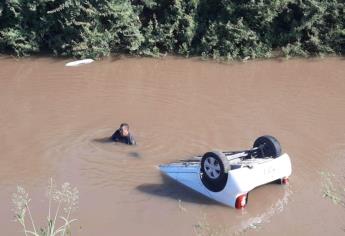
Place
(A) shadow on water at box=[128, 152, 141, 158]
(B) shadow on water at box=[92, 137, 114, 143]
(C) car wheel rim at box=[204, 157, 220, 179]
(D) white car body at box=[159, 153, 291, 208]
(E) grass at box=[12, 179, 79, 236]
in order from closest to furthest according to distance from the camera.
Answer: (E) grass at box=[12, 179, 79, 236] → (D) white car body at box=[159, 153, 291, 208] → (C) car wheel rim at box=[204, 157, 220, 179] → (A) shadow on water at box=[128, 152, 141, 158] → (B) shadow on water at box=[92, 137, 114, 143]

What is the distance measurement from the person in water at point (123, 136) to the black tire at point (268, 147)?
2766 mm

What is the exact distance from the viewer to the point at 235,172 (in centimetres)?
958

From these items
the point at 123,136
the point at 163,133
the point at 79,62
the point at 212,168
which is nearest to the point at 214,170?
the point at 212,168

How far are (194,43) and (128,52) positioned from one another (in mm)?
1980

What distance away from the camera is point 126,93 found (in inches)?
603

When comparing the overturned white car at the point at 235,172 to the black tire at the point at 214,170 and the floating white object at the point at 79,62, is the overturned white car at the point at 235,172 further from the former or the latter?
the floating white object at the point at 79,62

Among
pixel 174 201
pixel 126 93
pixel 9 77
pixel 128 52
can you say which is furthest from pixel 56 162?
pixel 128 52

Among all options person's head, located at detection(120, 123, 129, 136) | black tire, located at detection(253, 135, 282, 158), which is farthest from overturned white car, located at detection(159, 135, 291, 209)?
person's head, located at detection(120, 123, 129, 136)

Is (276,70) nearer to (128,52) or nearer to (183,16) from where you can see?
(183,16)

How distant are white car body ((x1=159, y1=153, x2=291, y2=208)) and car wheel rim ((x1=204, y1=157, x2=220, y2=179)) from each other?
9.8 inches

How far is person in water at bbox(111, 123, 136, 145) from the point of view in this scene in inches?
478

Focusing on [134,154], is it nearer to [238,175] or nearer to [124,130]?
[124,130]

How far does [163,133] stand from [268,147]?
313 cm

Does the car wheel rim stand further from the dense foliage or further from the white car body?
the dense foliage
